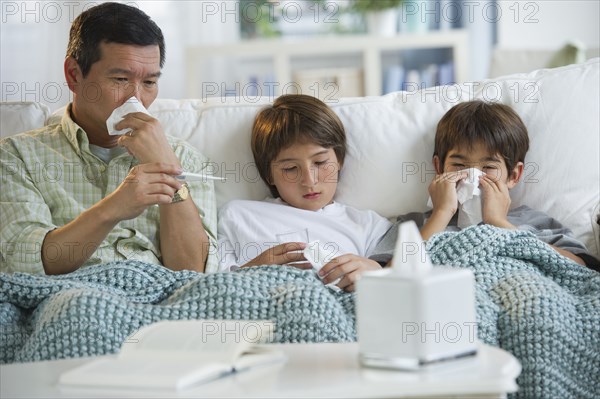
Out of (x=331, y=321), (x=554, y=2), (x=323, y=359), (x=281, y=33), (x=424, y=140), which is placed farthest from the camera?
(x=281, y=33)

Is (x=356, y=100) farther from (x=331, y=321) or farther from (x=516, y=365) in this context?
(x=516, y=365)

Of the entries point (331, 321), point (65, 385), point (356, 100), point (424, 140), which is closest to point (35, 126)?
point (356, 100)

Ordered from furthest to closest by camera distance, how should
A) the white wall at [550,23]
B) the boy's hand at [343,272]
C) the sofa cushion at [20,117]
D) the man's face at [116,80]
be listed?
the white wall at [550,23] → the sofa cushion at [20,117] → the man's face at [116,80] → the boy's hand at [343,272]

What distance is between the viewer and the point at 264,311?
1.38 metres

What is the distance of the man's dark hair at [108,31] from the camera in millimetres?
1904

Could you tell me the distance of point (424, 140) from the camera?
79.1 inches

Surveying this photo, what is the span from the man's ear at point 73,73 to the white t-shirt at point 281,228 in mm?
437

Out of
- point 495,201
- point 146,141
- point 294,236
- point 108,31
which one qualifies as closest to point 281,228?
point 294,236

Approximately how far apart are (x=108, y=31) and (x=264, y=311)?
839 millimetres

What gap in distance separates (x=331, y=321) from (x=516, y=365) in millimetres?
442

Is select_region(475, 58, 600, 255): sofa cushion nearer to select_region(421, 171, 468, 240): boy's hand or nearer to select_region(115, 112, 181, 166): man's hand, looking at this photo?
select_region(421, 171, 468, 240): boy's hand

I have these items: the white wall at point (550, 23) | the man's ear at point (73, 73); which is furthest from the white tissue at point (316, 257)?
the white wall at point (550, 23)

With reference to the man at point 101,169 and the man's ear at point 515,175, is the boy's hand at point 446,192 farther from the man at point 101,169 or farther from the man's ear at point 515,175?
the man at point 101,169

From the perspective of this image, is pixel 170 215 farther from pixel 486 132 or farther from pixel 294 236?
pixel 486 132
